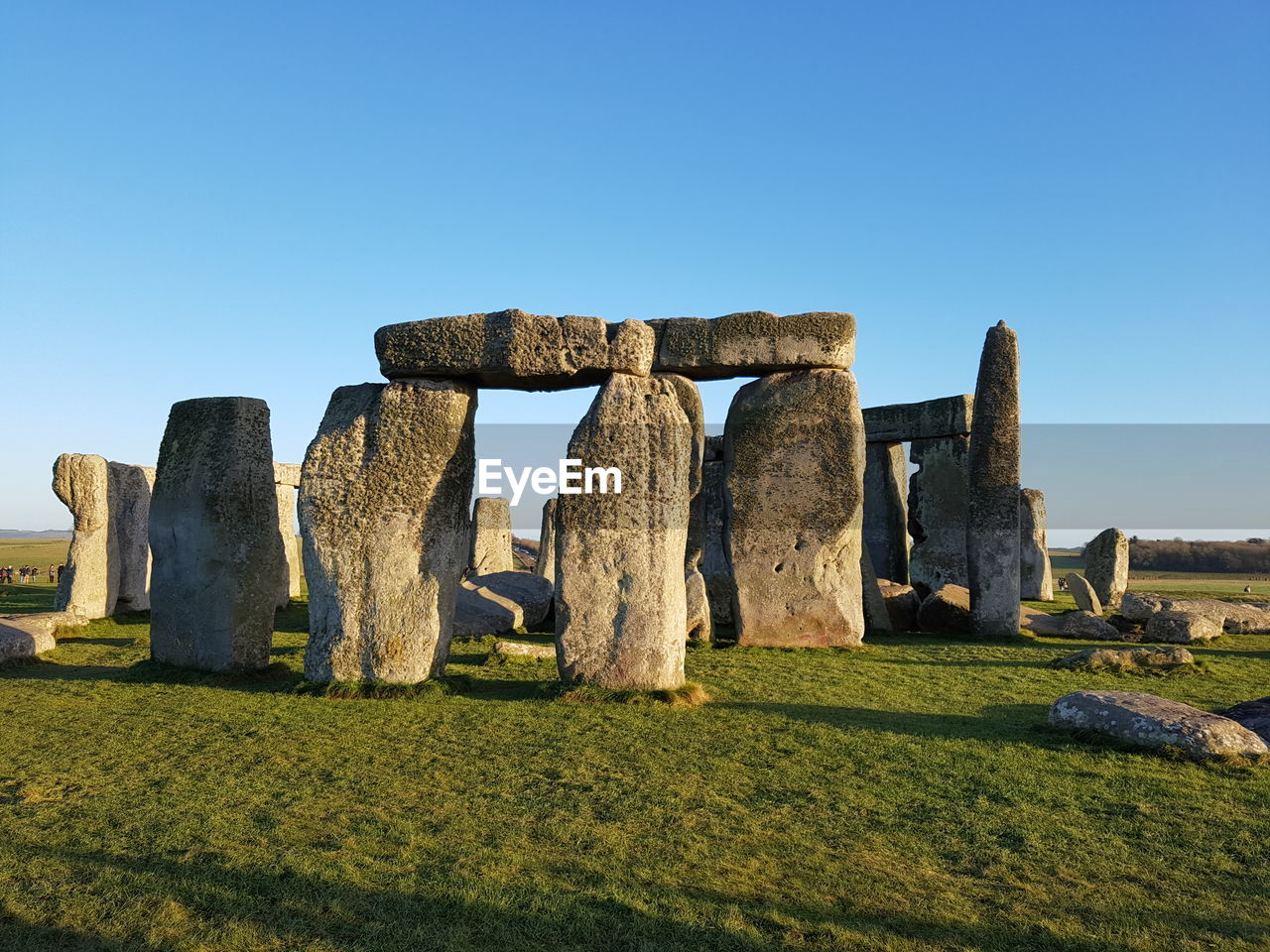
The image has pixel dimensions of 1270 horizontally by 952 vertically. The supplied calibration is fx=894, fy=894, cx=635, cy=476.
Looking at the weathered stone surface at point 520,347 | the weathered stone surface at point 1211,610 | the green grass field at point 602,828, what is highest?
the weathered stone surface at point 520,347

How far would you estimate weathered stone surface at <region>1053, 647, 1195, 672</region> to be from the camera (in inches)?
342

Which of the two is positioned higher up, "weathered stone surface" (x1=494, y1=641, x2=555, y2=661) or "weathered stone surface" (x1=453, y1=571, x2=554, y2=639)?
"weathered stone surface" (x1=453, y1=571, x2=554, y2=639)

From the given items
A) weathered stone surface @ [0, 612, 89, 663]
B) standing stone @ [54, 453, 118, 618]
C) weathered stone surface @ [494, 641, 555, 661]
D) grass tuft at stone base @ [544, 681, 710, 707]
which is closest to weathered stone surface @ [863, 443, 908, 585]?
weathered stone surface @ [494, 641, 555, 661]

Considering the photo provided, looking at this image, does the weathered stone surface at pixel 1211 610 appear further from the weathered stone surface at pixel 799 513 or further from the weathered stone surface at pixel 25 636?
the weathered stone surface at pixel 25 636

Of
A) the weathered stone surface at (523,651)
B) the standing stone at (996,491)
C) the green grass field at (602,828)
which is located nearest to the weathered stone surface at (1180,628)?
the standing stone at (996,491)

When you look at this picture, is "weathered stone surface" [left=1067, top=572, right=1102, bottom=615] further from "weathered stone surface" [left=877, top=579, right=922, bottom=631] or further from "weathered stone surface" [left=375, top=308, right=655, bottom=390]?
"weathered stone surface" [left=375, top=308, right=655, bottom=390]

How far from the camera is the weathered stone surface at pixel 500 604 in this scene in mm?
10781

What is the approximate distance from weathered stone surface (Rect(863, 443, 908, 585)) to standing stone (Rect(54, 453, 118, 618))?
1250cm

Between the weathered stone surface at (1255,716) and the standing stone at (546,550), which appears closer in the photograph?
the weathered stone surface at (1255,716)

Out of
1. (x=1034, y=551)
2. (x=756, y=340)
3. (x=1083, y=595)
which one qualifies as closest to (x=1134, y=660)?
(x=756, y=340)

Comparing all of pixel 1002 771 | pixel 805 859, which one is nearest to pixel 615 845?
pixel 805 859

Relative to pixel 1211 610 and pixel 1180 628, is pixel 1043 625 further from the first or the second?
pixel 1211 610

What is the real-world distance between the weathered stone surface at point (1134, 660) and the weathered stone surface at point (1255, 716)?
2.53m

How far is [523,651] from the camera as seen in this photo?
915cm
